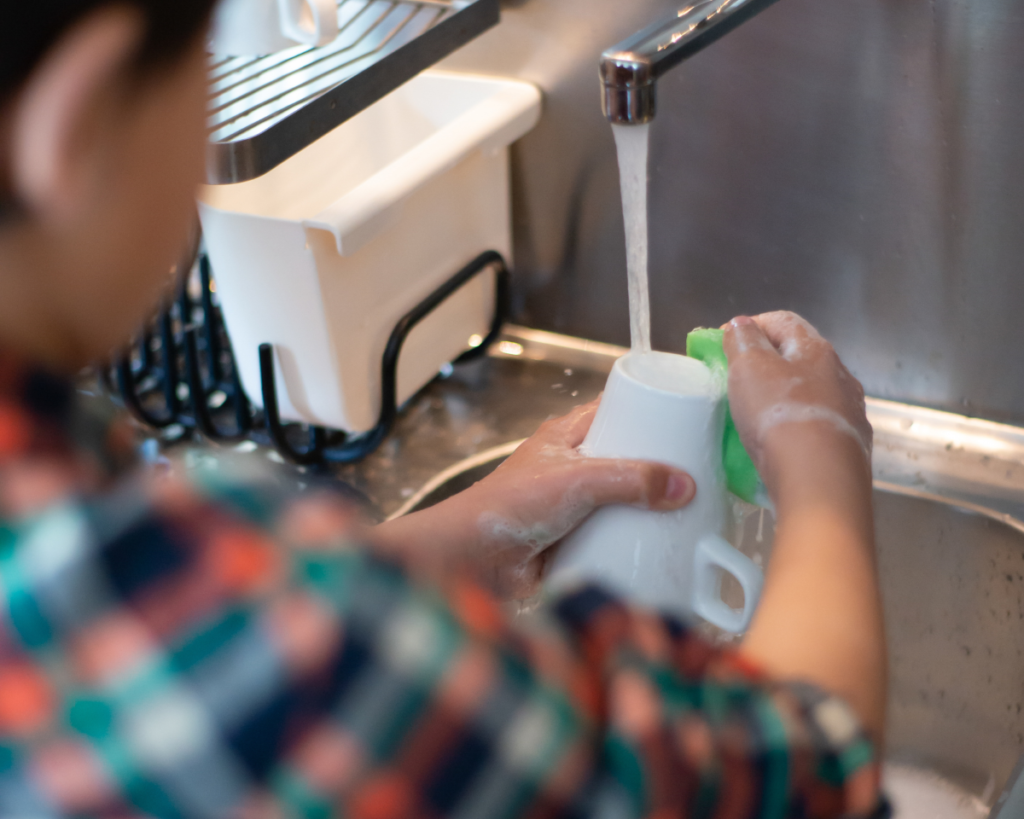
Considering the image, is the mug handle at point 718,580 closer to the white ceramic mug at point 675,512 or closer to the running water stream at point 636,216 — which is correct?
the white ceramic mug at point 675,512

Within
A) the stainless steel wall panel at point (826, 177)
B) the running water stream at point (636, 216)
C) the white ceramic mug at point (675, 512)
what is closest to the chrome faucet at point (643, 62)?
the running water stream at point (636, 216)

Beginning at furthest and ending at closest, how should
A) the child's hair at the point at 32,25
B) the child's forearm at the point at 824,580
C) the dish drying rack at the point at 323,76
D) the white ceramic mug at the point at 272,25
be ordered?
the white ceramic mug at the point at 272,25 < the dish drying rack at the point at 323,76 < the child's forearm at the point at 824,580 < the child's hair at the point at 32,25

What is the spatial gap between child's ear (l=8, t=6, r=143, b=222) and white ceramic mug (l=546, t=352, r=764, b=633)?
305 mm

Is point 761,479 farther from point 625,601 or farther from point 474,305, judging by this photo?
point 474,305

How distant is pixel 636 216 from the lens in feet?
1.83

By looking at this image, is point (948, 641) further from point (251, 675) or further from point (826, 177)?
point (251, 675)

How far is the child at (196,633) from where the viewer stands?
0.24 meters

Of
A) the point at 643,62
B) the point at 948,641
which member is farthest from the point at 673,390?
the point at 948,641

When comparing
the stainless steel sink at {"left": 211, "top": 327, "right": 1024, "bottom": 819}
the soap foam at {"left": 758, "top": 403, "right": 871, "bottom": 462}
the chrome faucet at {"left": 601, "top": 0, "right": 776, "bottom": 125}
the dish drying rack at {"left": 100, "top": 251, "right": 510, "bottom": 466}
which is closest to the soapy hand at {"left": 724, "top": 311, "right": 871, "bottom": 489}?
the soap foam at {"left": 758, "top": 403, "right": 871, "bottom": 462}

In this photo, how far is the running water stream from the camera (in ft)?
1.77

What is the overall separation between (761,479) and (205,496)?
0.30 metres

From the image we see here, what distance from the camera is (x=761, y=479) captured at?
49cm

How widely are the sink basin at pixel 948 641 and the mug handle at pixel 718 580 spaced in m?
0.22

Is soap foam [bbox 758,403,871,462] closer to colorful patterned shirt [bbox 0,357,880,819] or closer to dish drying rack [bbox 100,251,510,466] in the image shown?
colorful patterned shirt [bbox 0,357,880,819]
